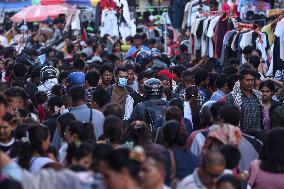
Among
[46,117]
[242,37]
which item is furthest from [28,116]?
[242,37]

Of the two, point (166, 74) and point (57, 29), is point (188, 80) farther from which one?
point (57, 29)

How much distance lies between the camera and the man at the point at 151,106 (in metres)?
12.3

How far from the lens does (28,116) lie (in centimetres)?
1206

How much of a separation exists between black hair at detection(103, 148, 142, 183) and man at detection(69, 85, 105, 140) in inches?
160

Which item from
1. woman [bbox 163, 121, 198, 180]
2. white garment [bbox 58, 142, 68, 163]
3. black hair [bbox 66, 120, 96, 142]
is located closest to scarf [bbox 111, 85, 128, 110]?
white garment [bbox 58, 142, 68, 163]

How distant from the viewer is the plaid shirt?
1270 cm

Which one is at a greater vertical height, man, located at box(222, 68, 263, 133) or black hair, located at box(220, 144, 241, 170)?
black hair, located at box(220, 144, 241, 170)

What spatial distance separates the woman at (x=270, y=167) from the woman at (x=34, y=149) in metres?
1.90

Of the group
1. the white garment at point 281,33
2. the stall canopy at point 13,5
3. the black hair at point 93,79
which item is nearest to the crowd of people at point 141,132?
the black hair at point 93,79

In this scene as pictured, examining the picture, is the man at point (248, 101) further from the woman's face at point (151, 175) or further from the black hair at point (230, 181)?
the woman's face at point (151, 175)

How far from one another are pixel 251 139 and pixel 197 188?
7.05ft

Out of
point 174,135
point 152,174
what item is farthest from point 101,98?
point 152,174

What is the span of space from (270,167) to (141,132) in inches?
62.9

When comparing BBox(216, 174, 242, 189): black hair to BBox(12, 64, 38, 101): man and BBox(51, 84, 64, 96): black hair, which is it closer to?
BBox(51, 84, 64, 96): black hair
